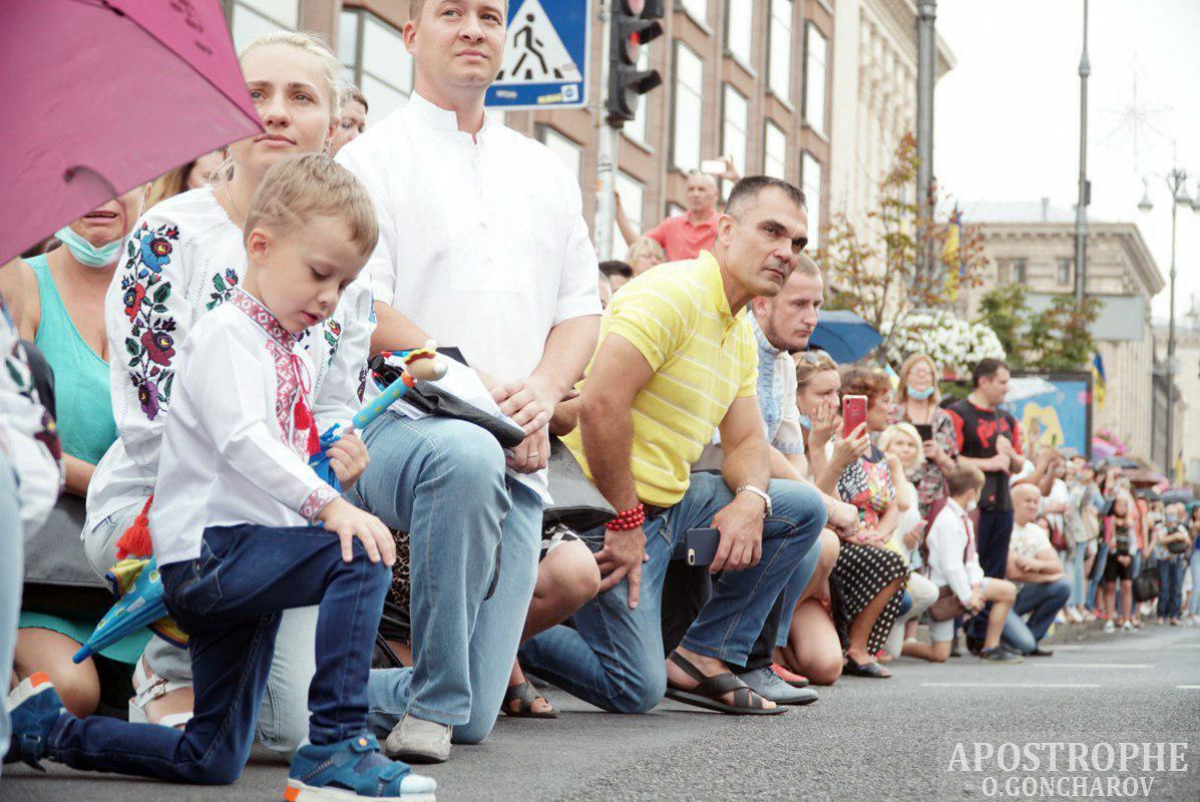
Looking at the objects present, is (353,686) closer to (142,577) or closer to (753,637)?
(142,577)

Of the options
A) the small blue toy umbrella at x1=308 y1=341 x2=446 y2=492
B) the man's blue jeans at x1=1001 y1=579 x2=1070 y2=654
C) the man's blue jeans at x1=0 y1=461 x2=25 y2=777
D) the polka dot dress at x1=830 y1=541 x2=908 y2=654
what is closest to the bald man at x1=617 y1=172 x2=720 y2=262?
the polka dot dress at x1=830 y1=541 x2=908 y2=654

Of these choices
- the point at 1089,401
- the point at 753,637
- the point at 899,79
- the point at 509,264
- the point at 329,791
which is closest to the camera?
the point at 329,791

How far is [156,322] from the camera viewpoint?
13.9 feet

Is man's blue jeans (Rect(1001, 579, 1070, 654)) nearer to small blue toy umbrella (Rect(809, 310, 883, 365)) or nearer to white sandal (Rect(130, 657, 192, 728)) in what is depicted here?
small blue toy umbrella (Rect(809, 310, 883, 365))

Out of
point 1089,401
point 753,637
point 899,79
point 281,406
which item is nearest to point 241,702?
point 281,406

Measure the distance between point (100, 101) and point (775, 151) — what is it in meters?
38.1

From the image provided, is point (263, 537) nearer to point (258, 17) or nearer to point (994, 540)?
point (994, 540)

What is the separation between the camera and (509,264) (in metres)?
5.20

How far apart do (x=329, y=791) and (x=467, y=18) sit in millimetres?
2648

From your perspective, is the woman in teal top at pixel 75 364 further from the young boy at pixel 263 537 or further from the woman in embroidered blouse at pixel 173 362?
the young boy at pixel 263 537

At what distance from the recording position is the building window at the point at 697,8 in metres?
33.5

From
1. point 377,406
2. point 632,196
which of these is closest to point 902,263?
point 632,196

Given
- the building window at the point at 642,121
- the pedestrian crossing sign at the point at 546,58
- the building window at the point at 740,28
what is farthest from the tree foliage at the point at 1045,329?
the pedestrian crossing sign at the point at 546,58

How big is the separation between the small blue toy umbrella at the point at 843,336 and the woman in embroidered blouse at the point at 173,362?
1061cm
